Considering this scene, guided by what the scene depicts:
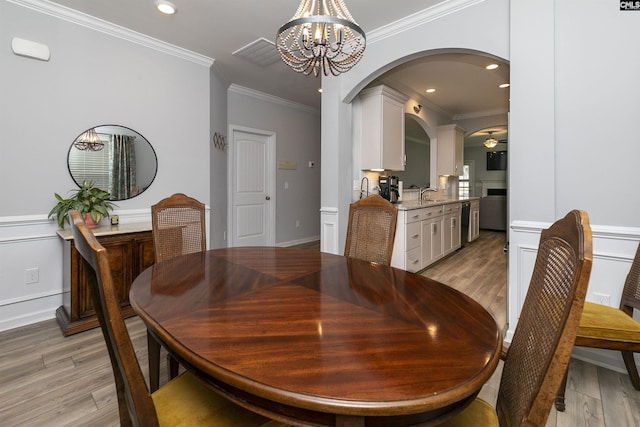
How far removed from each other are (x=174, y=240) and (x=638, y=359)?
3.13 meters

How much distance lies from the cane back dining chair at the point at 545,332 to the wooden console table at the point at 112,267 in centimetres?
255

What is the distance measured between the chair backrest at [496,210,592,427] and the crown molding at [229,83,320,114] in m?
4.71

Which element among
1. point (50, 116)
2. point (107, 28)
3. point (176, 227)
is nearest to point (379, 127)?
point (176, 227)

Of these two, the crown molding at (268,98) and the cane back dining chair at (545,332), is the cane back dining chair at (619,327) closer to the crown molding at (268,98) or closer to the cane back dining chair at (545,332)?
the cane back dining chair at (545,332)

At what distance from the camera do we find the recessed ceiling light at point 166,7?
2588 millimetres

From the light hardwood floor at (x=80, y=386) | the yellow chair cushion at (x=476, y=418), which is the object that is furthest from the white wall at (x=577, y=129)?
the yellow chair cushion at (x=476, y=418)

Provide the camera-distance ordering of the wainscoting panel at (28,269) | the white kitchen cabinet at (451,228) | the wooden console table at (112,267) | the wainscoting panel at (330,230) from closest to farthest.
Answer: the wooden console table at (112,267)
the wainscoting panel at (28,269)
the wainscoting panel at (330,230)
the white kitchen cabinet at (451,228)

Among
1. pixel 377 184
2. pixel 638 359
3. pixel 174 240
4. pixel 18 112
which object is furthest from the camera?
pixel 377 184

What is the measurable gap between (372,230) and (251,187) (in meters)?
3.50

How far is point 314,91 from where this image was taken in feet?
16.4

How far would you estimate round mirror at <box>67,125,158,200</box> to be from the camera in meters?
2.86

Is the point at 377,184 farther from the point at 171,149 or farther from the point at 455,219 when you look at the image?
the point at 171,149

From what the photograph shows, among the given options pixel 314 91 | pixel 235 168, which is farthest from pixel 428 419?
pixel 314 91

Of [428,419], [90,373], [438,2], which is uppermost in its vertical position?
[438,2]
